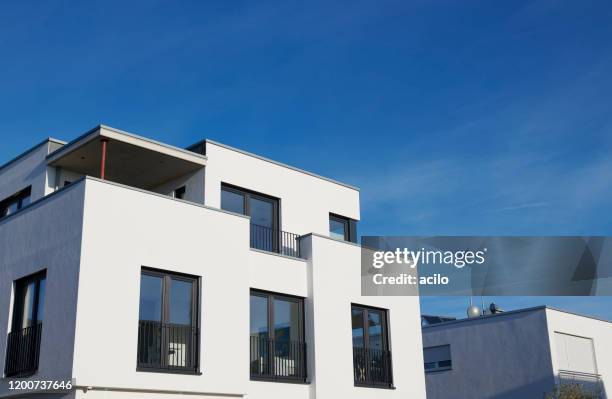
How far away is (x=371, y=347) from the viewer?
1858cm

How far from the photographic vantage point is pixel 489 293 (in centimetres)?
2828

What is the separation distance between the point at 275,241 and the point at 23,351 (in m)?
6.64

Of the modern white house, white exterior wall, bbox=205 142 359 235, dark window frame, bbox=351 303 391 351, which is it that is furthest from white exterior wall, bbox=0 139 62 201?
dark window frame, bbox=351 303 391 351

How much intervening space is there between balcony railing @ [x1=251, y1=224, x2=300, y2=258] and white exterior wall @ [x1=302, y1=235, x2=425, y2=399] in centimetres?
82

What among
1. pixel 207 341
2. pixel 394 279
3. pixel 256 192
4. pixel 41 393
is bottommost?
pixel 41 393

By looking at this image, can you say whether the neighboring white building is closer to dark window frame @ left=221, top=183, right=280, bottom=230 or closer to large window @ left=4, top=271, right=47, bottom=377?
dark window frame @ left=221, top=183, right=280, bottom=230

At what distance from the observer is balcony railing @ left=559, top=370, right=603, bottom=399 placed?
26125mm

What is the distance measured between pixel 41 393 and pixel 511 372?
1811 cm

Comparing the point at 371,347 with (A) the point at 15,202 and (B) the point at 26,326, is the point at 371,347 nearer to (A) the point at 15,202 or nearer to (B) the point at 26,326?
(B) the point at 26,326

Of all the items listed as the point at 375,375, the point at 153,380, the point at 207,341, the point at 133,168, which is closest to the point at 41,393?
the point at 153,380

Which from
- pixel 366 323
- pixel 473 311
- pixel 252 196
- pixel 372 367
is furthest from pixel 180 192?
pixel 473 311

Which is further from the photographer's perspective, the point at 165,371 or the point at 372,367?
the point at 372,367

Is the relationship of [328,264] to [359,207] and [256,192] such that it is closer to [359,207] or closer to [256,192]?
[256,192]

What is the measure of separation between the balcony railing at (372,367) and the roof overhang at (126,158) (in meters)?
5.96
